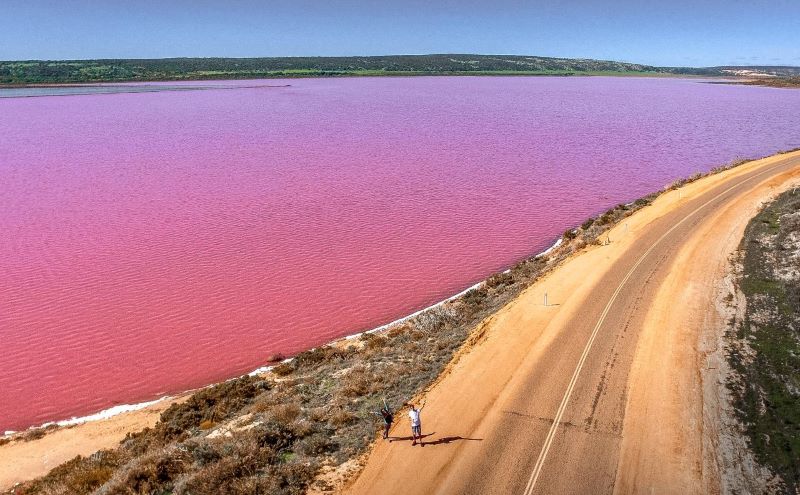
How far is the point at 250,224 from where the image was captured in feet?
118

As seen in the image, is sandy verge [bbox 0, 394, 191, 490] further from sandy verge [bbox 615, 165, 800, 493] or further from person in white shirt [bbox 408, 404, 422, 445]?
sandy verge [bbox 615, 165, 800, 493]

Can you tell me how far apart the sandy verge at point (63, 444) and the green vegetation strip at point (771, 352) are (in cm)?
1880

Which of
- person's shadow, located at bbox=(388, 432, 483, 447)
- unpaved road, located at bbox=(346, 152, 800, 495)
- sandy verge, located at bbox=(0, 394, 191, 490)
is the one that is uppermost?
unpaved road, located at bbox=(346, 152, 800, 495)

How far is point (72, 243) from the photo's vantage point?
32031mm

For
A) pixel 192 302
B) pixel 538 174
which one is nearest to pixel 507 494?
A: pixel 192 302

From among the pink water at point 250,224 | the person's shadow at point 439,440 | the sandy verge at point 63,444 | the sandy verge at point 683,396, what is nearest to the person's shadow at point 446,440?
the person's shadow at point 439,440

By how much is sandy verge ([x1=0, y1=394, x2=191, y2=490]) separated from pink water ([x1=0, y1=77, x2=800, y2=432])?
1413 millimetres

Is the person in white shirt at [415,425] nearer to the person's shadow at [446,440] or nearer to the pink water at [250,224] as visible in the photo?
the person's shadow at [446,440]

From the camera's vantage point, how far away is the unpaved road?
12.7 meters

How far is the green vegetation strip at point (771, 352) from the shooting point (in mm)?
13508

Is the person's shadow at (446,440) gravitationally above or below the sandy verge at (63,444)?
above

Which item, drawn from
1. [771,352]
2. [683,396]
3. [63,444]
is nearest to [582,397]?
[683,396]

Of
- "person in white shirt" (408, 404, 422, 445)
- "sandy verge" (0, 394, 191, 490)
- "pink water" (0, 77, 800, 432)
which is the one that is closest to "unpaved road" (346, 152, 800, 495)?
"person in white shirt" (408, 404, 422, 445)

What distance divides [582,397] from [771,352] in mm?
7879
